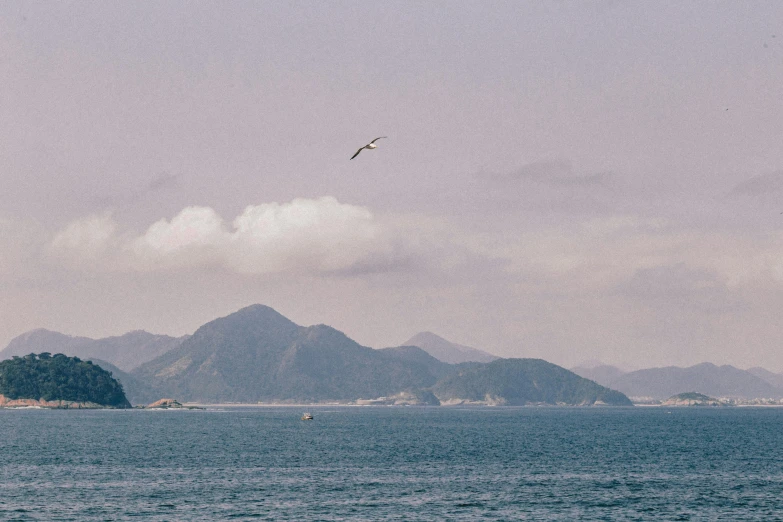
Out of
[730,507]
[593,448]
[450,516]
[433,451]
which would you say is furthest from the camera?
[593,448]

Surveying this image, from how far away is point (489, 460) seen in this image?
151 metres

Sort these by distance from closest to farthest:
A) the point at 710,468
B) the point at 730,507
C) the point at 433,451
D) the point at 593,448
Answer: the point at 730,507 < the point at 710,468 < the point at 433,451 < the point at 593,448

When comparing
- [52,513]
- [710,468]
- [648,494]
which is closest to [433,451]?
[710,468]

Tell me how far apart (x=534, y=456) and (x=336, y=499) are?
67.4m

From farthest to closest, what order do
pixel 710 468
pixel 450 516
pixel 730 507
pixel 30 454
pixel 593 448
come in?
pixel 593 448
pixel 30 454
pixel 710 468
pixel 730 507
pixel 450 516

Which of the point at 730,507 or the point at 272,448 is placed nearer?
the point at 730,507

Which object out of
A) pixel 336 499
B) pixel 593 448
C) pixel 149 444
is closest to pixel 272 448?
pixel 149 444

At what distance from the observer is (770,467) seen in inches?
5669

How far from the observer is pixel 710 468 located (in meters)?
142

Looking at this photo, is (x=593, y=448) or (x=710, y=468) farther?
(x=593, y=448)

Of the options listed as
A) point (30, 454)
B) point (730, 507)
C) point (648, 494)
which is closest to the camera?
point (730, 507)

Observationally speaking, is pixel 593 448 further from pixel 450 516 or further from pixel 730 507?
pixel 450 516

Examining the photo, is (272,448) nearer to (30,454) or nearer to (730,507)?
(30,454)

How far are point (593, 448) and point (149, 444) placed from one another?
92372 mm
